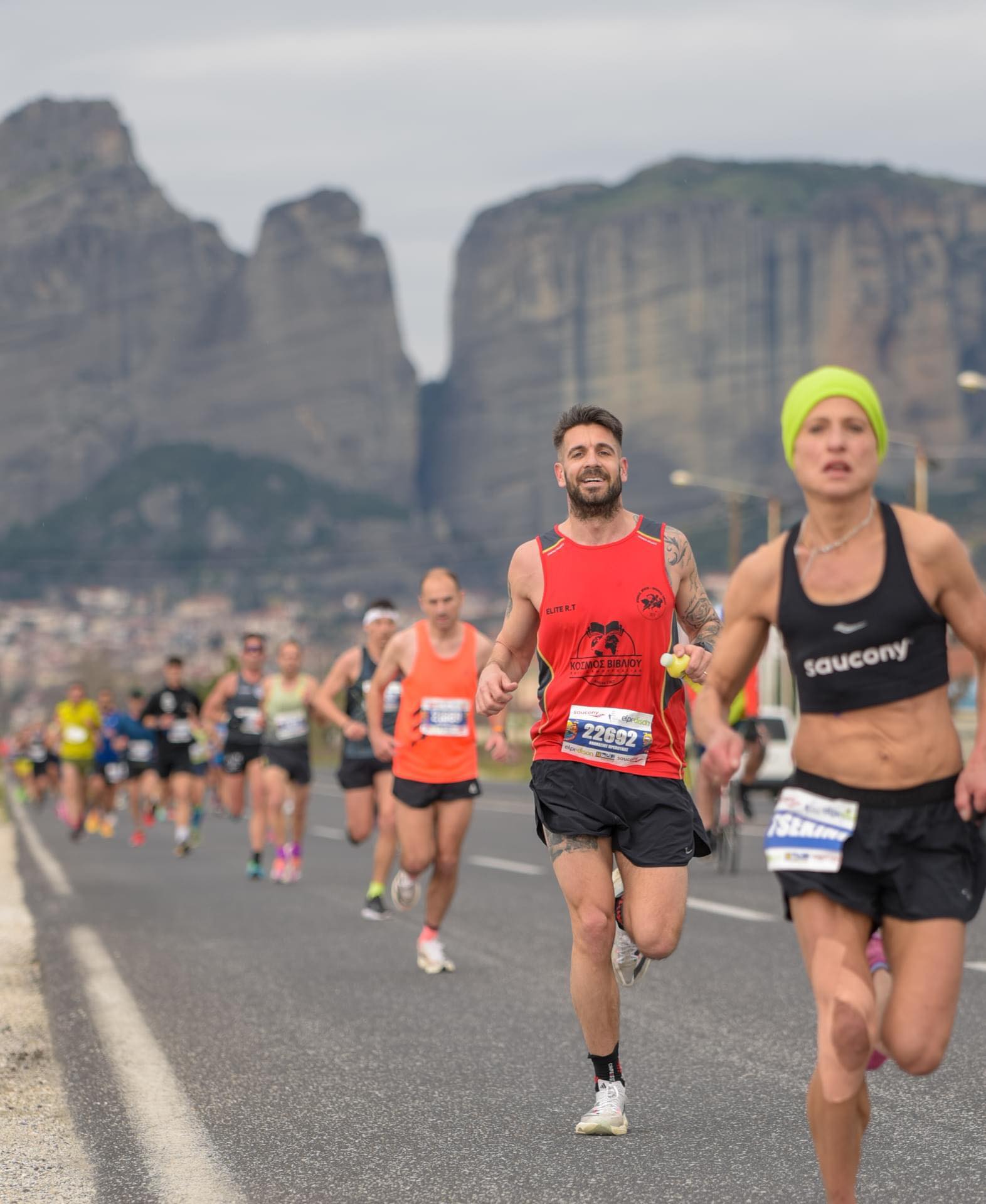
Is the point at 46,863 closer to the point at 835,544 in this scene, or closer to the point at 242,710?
the point at 242,710

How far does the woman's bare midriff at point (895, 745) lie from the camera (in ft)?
14.2

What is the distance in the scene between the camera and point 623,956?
6.39 metres

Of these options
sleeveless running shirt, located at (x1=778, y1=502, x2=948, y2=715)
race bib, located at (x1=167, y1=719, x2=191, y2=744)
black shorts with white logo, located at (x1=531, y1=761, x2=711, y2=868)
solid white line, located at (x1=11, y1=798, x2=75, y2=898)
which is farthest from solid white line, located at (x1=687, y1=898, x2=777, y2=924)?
race bib, located at (x1=167, y1=719, x2=191, y2=744)

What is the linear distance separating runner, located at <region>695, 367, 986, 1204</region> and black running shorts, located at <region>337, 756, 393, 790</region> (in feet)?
31.8

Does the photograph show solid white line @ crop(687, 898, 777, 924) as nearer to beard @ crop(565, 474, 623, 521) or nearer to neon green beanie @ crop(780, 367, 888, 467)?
beard @ crop(565, 474, 623, 521)

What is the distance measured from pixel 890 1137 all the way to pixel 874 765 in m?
2.07

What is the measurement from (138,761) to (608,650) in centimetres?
2000

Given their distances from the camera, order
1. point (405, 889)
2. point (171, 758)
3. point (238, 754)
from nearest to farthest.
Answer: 1. point (405, 889)
2. point (238, 754)
3. point (171, 758)

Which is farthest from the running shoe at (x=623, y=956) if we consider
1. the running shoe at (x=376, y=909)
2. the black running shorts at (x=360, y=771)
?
the black running shorts at (x=360, y=771)

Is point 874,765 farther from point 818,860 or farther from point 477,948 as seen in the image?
point 477,948

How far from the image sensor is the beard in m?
6.28

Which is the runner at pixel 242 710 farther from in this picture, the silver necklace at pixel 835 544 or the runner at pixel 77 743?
the silver necklace at pixel 835 544

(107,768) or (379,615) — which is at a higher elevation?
(379,615)

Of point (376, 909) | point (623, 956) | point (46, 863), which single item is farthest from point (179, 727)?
point (623, 956)
